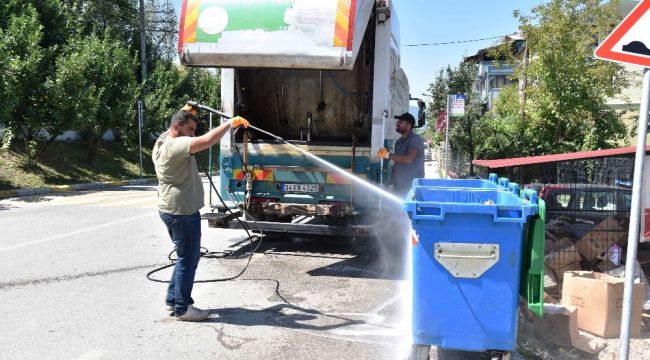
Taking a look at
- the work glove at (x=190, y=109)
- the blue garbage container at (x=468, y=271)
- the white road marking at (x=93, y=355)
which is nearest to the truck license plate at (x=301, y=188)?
the work glove at (x=190, y=109)

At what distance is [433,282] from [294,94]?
5.30m

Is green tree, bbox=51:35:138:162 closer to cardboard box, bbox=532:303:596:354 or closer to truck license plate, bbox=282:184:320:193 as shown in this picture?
truck license plate, bbox=282:184:320:193

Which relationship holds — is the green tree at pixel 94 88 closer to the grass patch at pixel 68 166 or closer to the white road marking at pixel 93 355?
the grass patch at pixel 68 166

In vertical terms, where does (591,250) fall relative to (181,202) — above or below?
below

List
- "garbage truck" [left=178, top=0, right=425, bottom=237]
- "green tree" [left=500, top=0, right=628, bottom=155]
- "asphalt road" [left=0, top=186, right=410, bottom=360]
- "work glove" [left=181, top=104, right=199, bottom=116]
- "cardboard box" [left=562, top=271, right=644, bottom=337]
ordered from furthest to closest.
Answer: "green tree" [left=500, top=0, right=628, bottom=155] < "garbage truck" [left=178, top=0, right=425, bottom=237] < "work glove" [left=181, top=104, right=199, bottom=116] < "cardboard box" [left=562, top=271, right=644, bottom=337] < "asphalt road" [left=0, top=186, right=410, bottom=360]

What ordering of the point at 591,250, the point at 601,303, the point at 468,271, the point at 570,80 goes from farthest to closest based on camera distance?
Answer: the point at 570,80
the point at 591,250
the point at 601,303
the point at 468,271

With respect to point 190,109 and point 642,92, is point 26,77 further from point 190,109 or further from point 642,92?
point 642,92

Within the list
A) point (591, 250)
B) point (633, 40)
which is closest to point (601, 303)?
point (591, 250)

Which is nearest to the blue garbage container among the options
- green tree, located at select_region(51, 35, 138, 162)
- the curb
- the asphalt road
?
the asphalt road

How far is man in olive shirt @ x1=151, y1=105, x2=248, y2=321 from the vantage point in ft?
15.3

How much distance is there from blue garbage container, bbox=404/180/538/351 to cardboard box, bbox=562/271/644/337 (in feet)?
4.97

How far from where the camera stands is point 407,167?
23.1 ft

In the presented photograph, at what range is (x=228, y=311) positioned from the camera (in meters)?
5.07

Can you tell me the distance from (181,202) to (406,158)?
10.6ft
